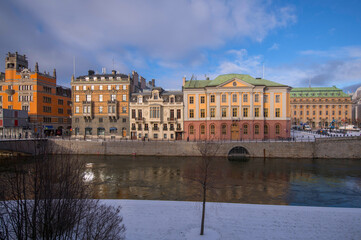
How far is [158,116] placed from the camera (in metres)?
53.2

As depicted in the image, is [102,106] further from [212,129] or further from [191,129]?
[212,129]

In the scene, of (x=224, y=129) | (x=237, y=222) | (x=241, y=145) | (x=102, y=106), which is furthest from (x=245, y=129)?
(x=237, y=222)

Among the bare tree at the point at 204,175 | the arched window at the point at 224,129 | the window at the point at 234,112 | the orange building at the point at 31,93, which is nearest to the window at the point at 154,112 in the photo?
the bare tree at the point at 204,175

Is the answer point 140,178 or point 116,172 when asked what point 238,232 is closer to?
point 140,178

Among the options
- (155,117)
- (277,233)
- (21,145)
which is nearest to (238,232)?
(277,233)

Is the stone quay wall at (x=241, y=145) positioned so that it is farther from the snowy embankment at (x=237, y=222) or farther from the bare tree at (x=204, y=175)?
the snowy embankment at (x=237, y=222)

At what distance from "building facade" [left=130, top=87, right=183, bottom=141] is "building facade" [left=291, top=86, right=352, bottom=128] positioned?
3096 inches

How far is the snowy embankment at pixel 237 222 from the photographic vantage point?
1180cm

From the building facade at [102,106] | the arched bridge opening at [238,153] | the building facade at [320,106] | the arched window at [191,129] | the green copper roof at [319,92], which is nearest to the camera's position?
the arched bridge opening at [238,153]

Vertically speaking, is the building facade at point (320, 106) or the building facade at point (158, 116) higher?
the building facade at point (320, 106)

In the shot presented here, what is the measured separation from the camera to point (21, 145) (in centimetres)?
4356

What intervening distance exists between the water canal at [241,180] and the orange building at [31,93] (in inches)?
1192

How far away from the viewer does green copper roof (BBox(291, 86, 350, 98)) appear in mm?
104562

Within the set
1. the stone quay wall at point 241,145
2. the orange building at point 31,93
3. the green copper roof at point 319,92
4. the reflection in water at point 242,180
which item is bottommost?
the reflection in water at point 242,180
